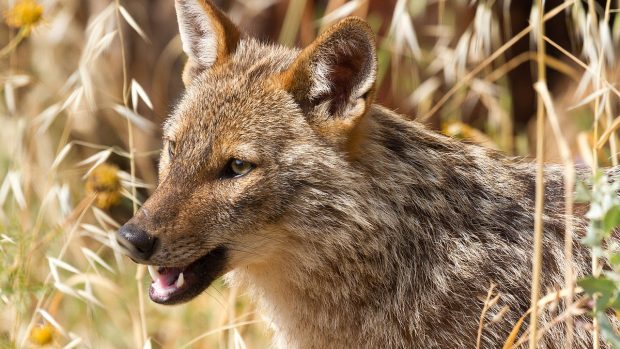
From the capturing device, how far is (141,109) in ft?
26.7

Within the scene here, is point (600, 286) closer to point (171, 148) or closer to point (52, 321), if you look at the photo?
point (171, 148)

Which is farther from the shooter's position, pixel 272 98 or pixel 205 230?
pixel 272 98

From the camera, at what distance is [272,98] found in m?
3.92

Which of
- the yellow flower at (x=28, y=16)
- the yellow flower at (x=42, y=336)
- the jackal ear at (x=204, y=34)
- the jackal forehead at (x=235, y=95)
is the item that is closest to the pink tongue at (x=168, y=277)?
the jackal forehead at (x=235, y=95)

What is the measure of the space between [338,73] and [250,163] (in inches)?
20.2

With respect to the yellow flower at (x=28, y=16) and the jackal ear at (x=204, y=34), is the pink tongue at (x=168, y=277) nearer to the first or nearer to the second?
the jackal ear at (x=204, y=34)

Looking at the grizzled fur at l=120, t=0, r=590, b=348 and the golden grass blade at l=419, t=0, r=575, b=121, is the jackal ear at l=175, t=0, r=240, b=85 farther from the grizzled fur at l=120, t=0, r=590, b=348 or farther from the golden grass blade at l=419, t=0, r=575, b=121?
the golden grass blade at l=419, t=0, r=575, b=121

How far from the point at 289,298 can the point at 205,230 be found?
22.0 inches

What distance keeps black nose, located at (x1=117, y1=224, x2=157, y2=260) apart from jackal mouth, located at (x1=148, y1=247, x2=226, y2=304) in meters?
0.20

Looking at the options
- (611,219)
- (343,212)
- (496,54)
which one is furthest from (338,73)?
(611,219)

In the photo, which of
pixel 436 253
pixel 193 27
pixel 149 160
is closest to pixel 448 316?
pixel 436 253

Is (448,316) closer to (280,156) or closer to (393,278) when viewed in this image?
(393,278)

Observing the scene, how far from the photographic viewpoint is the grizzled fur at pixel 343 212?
3.71 meters

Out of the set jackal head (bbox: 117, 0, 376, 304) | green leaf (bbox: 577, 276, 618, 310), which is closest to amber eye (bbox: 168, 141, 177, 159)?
jackal head (bbox: 117, 0, 376, 304)
